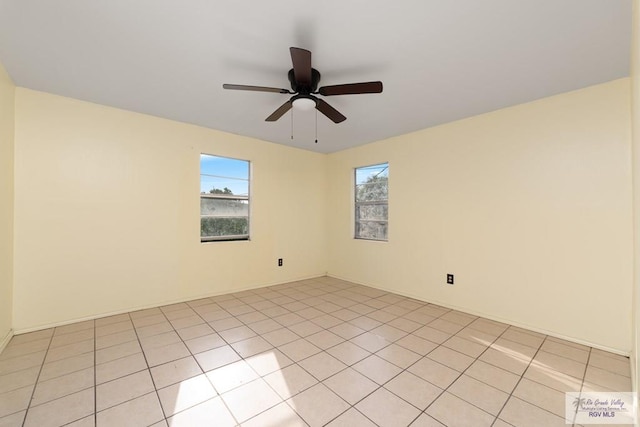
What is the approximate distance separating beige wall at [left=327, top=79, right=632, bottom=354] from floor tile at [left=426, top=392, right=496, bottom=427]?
5.35ft

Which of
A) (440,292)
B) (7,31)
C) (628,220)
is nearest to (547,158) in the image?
(628,220)

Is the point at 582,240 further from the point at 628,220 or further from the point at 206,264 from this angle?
the point at 206,264

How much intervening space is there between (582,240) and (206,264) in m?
4.17

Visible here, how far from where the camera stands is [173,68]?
2189 mm

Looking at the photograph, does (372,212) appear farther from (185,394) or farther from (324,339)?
(185,394)

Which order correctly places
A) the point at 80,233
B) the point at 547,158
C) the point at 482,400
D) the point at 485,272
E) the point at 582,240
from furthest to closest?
the point at 485,272 → the point at 80,233 → the point at 547,158 → the point at 582,240 → the point at 482,400

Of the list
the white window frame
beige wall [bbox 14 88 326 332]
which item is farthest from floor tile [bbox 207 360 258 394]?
the white window frame

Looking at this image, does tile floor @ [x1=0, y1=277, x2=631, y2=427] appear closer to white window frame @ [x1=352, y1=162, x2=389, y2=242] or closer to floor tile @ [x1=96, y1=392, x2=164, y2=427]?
floor tile @ [x1=96, y1=392, x2=164, y2=427]

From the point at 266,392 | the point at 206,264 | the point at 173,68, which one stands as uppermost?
the point at 173,68

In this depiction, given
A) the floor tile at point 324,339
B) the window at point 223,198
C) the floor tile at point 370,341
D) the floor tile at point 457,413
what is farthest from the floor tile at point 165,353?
the floor tile at point 457,413

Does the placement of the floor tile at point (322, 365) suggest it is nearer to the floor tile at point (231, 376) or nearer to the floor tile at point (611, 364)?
the floor tile at point (231, 376)

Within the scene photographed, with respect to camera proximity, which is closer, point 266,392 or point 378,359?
point 266,392

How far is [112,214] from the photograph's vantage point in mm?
2982

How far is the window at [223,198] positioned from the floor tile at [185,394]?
215cm
